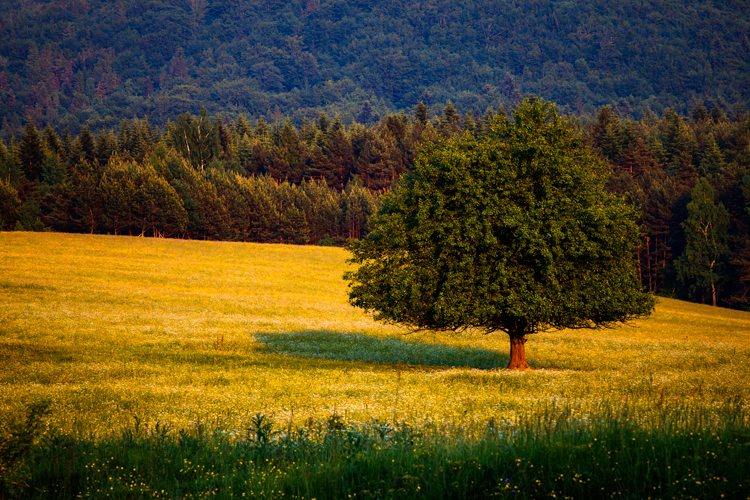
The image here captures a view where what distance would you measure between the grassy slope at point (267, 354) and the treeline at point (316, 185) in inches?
1057

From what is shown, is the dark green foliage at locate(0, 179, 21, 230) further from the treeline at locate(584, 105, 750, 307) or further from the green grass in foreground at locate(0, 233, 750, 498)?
the treeline at locate(584, 105, 750, 307)

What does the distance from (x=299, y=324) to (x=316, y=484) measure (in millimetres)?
39300

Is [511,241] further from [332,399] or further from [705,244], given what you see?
[705,244]

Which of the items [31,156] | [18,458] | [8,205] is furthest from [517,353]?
[31,156]

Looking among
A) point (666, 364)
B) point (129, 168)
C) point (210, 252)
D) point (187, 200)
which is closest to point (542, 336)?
point (666, 364)

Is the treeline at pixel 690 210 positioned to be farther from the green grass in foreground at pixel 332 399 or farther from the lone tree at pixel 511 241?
the lone tree at pixel 511 241

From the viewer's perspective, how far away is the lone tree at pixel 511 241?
84.1ft

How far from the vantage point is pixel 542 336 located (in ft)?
160

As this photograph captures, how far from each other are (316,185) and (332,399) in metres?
150

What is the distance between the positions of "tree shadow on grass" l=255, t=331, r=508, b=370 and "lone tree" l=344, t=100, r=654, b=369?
6297mm

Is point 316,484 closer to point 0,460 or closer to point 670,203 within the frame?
point 0,460

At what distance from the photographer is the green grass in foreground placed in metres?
7.98

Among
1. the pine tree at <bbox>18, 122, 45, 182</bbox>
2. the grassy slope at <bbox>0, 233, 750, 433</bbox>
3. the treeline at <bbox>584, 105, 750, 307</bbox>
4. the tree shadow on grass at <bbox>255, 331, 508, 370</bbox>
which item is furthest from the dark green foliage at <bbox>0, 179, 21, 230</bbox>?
the treeline at <bbox>584, 105, 750, 307</bbox>

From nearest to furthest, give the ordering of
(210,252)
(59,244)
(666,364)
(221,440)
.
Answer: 1. (221,440)
2. (666,364)
3. (59,244)
4. (210,252)
